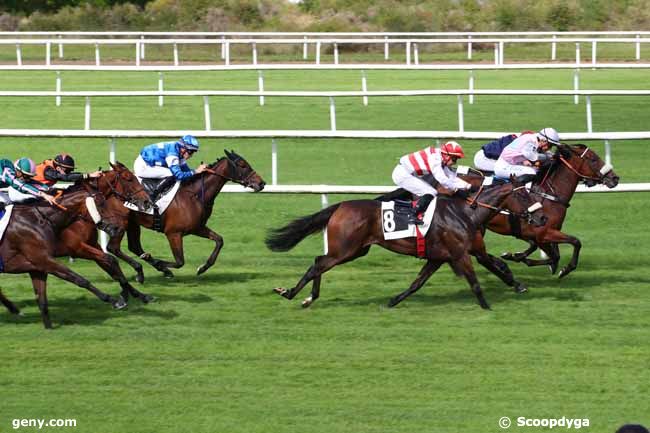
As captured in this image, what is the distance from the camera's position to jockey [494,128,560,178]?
11500mm

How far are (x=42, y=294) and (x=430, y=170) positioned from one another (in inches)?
126

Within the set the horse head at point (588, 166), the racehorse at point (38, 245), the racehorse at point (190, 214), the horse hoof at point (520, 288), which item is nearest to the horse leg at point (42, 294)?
the racehorse at point (38, 245)

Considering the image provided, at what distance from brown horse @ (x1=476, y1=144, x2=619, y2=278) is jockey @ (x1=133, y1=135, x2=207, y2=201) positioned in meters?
2.75

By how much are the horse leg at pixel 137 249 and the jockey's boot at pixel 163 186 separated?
306 millimetres

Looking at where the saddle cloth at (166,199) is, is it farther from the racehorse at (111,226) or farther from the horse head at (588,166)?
the horse head at (588,166)

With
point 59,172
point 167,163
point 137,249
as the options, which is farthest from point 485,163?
point 59,172

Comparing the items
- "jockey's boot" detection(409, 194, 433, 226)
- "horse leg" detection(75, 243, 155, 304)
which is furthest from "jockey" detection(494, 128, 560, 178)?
"horse leg" detection(75, 243, 155, 304)

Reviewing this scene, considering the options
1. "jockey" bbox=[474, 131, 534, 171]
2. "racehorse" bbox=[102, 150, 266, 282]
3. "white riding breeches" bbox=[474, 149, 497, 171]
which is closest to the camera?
"racehorse" bbox=[102, 150, 266, 282]

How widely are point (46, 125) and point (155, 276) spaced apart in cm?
812

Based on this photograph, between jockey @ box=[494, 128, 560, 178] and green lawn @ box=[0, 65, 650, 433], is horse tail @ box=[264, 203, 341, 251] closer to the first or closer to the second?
green lawn @ box=[0, 65, 650, 433]

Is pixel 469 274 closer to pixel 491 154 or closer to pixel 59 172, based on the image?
pixel 491 154

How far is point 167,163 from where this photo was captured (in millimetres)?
11500

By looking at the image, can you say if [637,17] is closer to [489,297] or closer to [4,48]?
[4,48]

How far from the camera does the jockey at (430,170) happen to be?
10.3 meters
